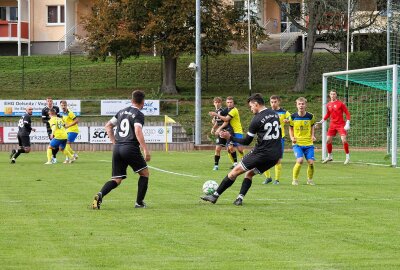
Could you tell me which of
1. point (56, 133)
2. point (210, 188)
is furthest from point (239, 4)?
point (210, 188)

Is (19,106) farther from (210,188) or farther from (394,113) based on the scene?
(210,188)

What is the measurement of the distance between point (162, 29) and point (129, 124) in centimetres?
3424

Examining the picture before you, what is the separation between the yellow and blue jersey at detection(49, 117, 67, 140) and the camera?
29.2 meters

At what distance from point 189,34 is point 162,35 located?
1.49 m

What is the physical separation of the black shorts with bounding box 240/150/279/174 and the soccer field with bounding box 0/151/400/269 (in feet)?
2.07

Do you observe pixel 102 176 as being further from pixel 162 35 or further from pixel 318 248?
pixel 162 35

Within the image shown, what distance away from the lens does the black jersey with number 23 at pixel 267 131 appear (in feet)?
51.4

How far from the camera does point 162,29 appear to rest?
48.9 metres

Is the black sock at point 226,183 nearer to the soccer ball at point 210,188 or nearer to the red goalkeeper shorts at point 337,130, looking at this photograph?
the soccer ball at point 210,188

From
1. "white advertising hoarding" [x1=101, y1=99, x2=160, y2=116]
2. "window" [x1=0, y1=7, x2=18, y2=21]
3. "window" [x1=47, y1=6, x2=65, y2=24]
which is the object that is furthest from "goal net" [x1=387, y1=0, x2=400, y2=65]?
"window" [x1=0, y1=7, x2=18, y2=21]

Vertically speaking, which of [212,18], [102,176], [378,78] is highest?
[212,18]

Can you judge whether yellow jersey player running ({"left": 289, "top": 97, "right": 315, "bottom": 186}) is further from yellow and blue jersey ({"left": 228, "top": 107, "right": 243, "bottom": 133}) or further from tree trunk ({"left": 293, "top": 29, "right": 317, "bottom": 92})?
tree trunk ({"left": 293, "top": 29, "right": 317, "bottom": 92})

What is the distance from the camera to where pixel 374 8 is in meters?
54.5

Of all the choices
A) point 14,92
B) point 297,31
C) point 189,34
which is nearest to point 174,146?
point 189,34
